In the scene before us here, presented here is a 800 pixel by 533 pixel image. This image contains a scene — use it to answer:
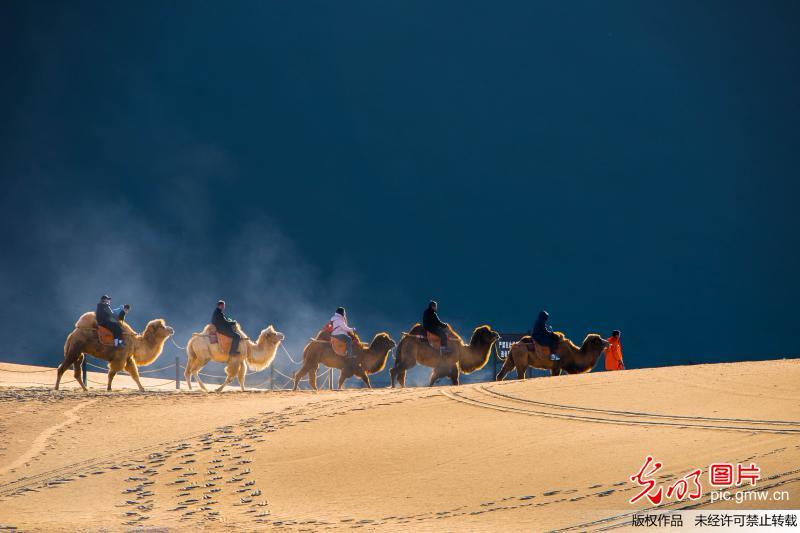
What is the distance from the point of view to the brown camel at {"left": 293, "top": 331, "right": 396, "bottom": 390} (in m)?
24.5

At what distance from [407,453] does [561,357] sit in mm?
10703

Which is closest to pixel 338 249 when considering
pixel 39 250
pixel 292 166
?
pixel 292 166

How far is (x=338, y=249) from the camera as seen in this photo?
320 feet

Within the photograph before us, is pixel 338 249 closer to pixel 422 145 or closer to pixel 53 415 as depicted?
pixel 422 145

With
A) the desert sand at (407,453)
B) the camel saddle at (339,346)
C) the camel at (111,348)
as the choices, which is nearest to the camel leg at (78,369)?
the camel at (111,348)

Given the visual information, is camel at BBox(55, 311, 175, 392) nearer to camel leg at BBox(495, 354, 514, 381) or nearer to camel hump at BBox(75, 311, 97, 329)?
camel hump at BBox(75, 311, 97, 329)

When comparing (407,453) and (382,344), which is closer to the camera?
(407,453)

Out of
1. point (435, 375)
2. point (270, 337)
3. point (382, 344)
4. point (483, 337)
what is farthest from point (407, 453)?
point (270, 337)

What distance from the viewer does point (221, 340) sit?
2392 centimetres

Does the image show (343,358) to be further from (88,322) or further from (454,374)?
(88,322)

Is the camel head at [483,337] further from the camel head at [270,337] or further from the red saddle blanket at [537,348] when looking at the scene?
the camel head at [270,337]

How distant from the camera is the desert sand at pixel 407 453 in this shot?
35.9 ft

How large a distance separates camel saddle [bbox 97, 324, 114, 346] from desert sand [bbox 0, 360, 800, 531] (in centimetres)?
357

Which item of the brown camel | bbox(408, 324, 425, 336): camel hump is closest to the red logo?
bbox(408, 324, 425, 336): camel hump
